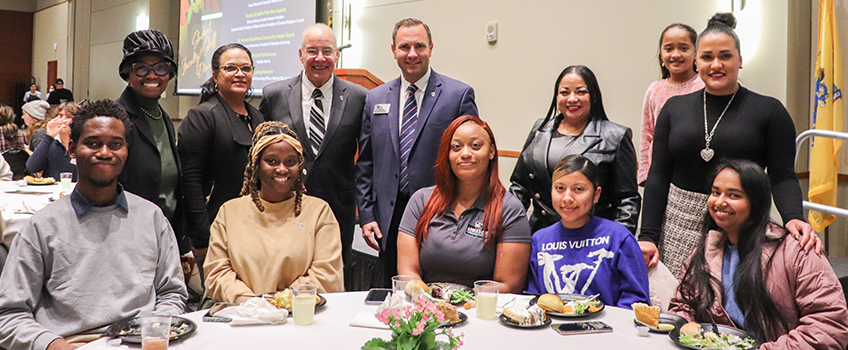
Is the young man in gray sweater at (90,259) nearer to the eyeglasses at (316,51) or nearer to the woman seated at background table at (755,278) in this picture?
the eyeglasses at (316,51)

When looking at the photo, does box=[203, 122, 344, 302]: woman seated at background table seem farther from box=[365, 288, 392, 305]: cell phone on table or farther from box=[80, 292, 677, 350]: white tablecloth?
box=[80, 292, 677, 350]: white tablecloth

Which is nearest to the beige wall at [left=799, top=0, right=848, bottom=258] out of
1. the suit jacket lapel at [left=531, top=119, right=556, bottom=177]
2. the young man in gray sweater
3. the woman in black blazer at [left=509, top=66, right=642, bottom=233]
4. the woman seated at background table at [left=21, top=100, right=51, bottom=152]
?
the woman in black blazer at [left=509, top=66, right=642, bottom=233]

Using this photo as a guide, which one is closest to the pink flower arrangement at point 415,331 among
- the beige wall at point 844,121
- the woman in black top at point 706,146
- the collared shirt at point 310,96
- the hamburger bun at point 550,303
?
the hamburger bun at point 550,303

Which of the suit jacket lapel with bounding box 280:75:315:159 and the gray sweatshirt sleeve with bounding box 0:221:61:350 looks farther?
the suit jacket lapel with bounding box 280:75:315:159

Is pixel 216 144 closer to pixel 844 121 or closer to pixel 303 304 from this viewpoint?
pixel 303 304

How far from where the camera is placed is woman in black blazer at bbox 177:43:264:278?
291 cm

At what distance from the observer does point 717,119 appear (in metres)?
2.42

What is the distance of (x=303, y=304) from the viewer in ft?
5.82

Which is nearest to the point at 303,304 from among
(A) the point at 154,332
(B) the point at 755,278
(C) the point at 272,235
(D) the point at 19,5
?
(A) the point at 154,332

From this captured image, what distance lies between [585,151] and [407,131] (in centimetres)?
83

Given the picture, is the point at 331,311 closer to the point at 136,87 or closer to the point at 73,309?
the point at 73,309

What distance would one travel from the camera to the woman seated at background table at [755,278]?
1883mm

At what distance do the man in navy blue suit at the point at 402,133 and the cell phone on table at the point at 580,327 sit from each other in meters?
1.30

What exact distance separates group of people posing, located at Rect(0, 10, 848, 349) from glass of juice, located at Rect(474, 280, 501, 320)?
500 millimetres
